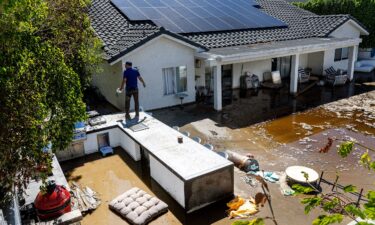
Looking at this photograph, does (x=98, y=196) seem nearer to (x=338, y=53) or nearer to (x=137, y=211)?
(x=137, y=211)

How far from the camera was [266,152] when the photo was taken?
10961 mm

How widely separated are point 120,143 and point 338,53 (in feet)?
58.3

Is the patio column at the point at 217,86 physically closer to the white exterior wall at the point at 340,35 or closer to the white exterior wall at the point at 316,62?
the white exterior wall at the point at 316,62

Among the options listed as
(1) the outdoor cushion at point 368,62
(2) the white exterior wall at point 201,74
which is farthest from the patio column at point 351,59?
(2) the white exterior wall at point 201,74

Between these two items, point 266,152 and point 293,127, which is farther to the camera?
point 293,127

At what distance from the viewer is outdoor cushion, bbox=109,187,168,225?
736 cm

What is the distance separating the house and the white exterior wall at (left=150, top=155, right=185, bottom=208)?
5.69m

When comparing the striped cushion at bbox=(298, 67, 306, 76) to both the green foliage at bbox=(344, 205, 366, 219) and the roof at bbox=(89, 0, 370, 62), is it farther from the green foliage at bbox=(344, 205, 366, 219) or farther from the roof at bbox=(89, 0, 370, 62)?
the green foliage at bbox=(344, 205, 366, 219)

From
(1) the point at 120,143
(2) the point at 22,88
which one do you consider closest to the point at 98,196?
(1) the point at 120,143

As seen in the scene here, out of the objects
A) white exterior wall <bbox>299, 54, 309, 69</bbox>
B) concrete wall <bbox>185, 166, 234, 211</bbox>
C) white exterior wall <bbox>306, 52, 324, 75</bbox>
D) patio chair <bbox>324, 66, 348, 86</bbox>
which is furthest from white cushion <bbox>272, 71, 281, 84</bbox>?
concrete wall <bbox>185, 166, 234, 211</bbox>

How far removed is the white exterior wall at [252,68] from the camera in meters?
18.6

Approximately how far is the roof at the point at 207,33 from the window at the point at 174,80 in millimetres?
1480

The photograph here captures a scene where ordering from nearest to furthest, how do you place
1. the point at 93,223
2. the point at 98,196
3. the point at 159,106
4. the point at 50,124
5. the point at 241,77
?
the point at 50,124
the point at 93,223
the point at 98,196
the point at 159,106
the point at 241,77

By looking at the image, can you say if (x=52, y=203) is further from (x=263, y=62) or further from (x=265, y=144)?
(x=263, y=62)
